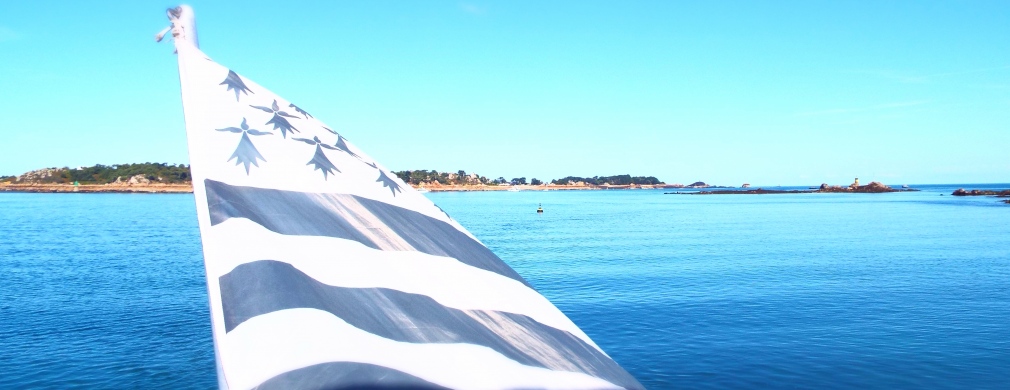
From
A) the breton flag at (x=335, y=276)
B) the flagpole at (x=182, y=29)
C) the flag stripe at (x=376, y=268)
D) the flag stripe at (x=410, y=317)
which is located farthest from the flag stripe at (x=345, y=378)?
the flagpole at (x=182, y=29)

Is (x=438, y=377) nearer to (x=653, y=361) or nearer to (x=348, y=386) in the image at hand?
(x=348, y=386)

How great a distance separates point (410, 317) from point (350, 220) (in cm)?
92

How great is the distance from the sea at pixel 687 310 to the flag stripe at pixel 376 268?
36.2ft

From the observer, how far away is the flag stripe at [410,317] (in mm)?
3855

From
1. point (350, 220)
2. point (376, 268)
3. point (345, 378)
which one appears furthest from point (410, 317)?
point (350, 220)

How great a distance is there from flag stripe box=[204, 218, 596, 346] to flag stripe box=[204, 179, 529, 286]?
7cm

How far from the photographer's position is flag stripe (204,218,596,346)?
13.4 ft

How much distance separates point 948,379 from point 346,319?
15779 millimetres

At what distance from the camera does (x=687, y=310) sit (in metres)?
22.8

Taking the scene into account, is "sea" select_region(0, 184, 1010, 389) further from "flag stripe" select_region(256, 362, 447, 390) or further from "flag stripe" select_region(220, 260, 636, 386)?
"flag stripe" select_region(256, 362, 447, 390)

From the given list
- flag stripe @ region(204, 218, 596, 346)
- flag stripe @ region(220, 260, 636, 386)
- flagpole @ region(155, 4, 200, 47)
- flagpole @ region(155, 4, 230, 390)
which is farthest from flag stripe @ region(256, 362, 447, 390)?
flagpole @ region(155, 4, 200, 47)

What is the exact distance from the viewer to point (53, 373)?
1602 centimetres

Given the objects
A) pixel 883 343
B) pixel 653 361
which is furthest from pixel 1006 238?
pixel 653 361

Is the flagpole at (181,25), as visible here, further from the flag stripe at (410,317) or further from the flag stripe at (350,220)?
the flag stripe at (410,317)
